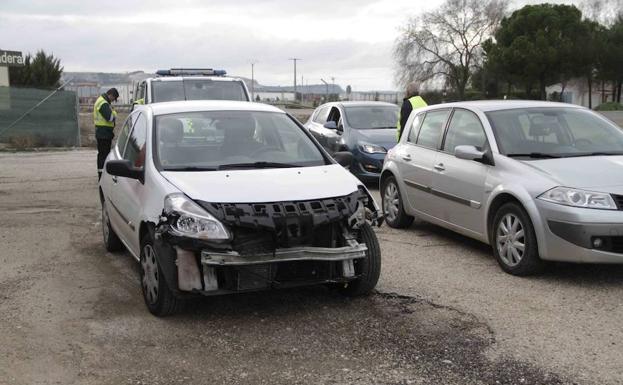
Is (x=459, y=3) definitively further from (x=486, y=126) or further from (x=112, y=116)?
(x=486, y=126)

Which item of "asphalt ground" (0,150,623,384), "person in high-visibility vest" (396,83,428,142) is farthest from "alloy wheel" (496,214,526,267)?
"person in high-visibility vest" (396,83,428,142)

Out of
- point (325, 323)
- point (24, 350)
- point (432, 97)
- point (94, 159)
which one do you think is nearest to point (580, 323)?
point (325, 323)

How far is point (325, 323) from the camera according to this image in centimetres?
482

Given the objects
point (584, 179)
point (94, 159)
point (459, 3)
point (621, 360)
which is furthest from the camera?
point (459, 3)

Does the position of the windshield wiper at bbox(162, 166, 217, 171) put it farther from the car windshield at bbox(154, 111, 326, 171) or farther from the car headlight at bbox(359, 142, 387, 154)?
the car headlight at bbox(359, 142, 387, 154)

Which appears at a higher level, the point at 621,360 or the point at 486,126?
the point at 486,126

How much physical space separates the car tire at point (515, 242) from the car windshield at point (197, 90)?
251 inches

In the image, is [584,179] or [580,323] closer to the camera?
[580,323]

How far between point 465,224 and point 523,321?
6.76ft

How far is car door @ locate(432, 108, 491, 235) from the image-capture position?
650 cm

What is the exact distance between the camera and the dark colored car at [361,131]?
38.3ft

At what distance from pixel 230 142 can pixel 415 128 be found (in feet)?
10.1

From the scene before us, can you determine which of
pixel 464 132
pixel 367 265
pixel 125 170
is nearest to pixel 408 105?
Answer: pixel 464 132

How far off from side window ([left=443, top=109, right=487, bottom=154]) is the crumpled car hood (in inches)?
78.8
